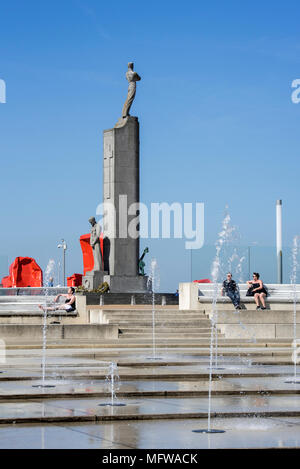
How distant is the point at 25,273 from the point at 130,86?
14997 mm

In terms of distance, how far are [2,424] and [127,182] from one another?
27.6 metres

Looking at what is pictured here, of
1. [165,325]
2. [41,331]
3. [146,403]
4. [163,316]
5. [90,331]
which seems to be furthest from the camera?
[163,316]

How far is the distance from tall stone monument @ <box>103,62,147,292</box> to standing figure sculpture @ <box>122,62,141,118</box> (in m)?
0.55

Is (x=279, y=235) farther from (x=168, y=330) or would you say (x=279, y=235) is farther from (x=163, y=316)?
(x=168, y=330)

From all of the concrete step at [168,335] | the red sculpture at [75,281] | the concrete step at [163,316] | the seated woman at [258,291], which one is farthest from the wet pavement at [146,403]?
the red sculpture at [75,281]

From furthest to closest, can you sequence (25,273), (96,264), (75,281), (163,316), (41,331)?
(75,281), (25,273), (96,264), (163,316), (41,331)

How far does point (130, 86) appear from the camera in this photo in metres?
38.2

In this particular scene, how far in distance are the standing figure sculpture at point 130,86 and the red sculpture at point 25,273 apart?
13554mm

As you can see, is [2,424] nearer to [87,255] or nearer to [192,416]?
[192,416]

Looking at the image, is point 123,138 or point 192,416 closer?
point 192,416

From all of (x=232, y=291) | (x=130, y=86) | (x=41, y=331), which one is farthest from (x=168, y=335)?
(x=130, y=86)

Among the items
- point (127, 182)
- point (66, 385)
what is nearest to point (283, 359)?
point (66, 385)

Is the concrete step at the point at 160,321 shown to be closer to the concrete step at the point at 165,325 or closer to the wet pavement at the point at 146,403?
the concrete step at the point at 165,325

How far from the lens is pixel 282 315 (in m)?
24.6
